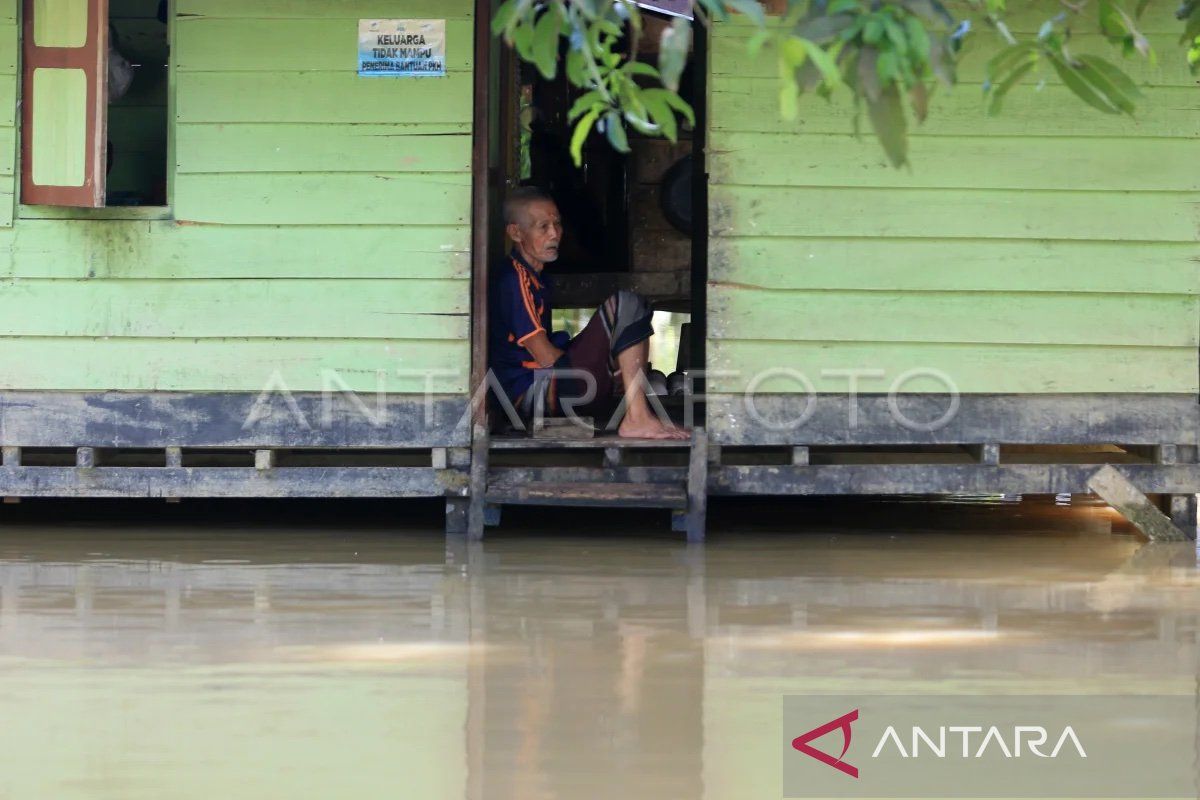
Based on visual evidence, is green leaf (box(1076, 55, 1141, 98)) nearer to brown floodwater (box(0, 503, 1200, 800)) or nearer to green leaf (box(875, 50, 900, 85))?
green leaf (box(875, 50, 900, 85))

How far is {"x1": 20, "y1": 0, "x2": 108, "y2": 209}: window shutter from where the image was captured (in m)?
6.43

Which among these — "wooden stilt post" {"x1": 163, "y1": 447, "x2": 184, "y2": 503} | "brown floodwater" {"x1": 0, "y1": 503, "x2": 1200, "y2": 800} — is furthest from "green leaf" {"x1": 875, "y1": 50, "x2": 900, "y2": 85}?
"wooden stilt post" {"x1": 163, "y1": 447, "x2": 184, "y2": 503}

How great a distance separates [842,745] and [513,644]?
4.67 feet

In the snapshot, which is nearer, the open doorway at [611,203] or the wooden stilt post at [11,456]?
the wooden stilt post at [11,456]

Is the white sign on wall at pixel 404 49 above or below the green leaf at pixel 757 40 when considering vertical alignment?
above

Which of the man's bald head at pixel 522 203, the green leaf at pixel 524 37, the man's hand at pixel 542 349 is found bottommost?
the man's hand at pixel 542 349

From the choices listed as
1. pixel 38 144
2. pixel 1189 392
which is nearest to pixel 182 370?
pixel 38 144

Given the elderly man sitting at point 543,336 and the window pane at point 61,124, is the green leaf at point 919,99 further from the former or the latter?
the window pane at point 61,124

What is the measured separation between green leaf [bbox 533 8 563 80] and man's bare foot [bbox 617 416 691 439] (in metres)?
4.57

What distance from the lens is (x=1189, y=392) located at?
684cm

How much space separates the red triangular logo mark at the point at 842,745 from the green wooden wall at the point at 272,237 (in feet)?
11.4

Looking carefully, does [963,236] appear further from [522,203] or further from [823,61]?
[823,61]

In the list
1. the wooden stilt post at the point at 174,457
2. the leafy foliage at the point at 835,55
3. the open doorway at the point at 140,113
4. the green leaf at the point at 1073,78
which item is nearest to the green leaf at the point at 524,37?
the leafy foliage at the point at 835,55

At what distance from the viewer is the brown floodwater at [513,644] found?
3.30m
